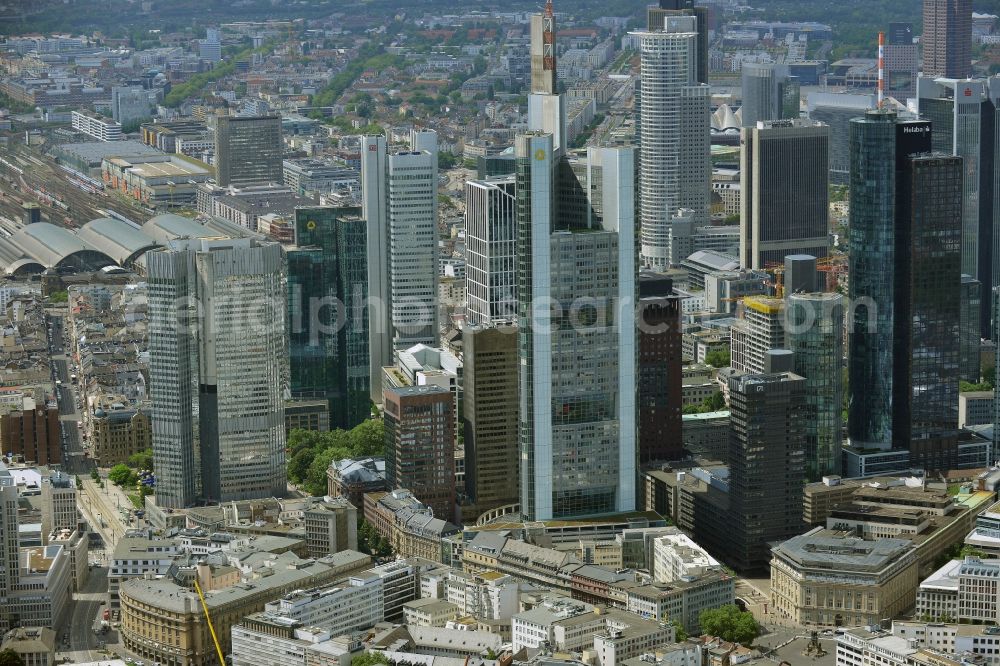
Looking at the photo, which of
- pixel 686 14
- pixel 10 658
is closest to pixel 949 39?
pixel 686 14

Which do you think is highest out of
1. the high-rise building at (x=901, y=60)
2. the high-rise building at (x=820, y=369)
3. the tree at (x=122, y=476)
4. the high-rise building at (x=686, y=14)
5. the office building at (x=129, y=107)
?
the high-rise building at (x=686, y=14)

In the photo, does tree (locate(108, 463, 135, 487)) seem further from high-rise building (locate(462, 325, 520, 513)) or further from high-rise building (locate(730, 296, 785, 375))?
high-rise building (locate(730, 296, 785, 375))

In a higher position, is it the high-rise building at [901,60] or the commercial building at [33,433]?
the high-rise building at [901,60]

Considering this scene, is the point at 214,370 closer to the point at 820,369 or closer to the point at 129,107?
the point at 820,369

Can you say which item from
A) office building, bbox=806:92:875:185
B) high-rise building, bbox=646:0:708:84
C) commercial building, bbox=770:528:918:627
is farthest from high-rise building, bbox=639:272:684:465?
office building, bbox=806:92:875:185

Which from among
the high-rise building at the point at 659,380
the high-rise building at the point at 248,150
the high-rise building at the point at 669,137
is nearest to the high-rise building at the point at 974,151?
the high-rise building at the point at 669,137

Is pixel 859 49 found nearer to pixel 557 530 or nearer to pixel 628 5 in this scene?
pixel 628 5

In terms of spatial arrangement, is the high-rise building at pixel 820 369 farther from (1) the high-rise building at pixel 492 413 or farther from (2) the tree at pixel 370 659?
(2) the tree at pixel 370 659

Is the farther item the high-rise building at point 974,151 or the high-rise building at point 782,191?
the high-rise building at point 782,191
